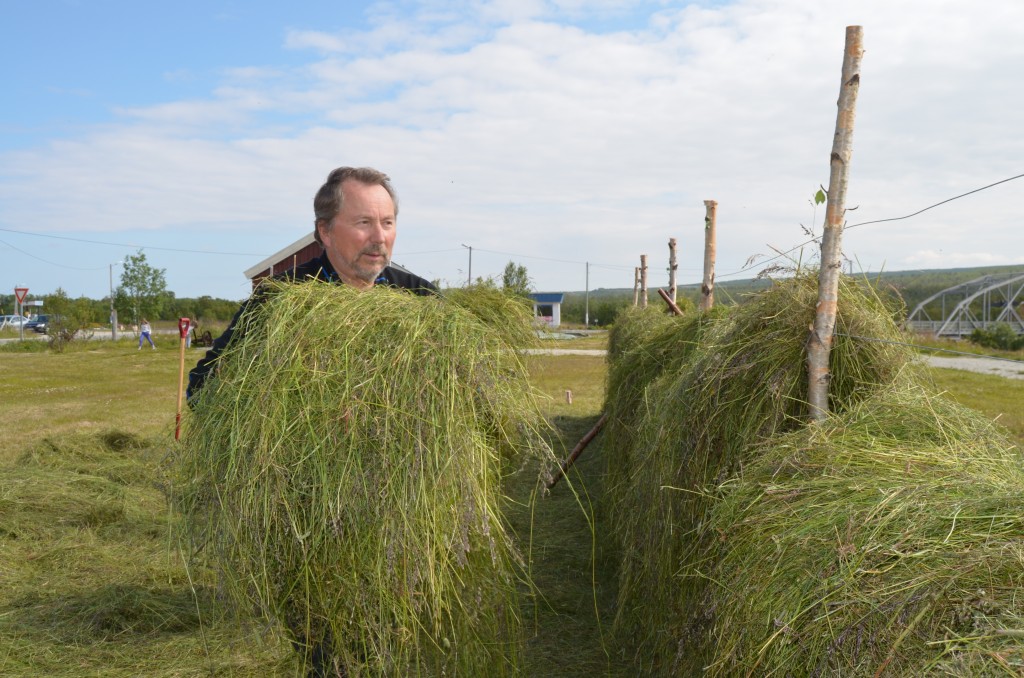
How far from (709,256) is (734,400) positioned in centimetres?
466

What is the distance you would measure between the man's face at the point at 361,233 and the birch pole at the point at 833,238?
6.00 ft

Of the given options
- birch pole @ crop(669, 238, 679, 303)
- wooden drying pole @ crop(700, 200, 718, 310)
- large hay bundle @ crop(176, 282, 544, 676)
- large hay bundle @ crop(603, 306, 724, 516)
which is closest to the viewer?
large hay bundle @ crop(176, 282, 544, 676)

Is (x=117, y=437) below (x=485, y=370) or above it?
Result: below

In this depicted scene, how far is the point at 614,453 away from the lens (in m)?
6.75

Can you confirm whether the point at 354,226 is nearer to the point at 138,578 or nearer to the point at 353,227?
the point at 353,227

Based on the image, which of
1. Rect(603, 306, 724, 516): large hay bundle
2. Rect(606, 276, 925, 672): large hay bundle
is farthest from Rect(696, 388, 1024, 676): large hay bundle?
Rect(603, 306, 724, 516): large hay bundle

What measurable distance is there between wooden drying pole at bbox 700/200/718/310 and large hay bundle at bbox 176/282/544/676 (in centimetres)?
553

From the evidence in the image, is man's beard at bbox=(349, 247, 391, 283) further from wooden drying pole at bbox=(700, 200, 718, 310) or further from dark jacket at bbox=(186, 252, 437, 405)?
wooden drying pole at bbox=(700, 200, 718, 310)

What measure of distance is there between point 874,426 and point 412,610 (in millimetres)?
1862

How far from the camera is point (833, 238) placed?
3311 mm

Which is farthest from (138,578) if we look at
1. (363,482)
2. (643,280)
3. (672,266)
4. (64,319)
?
(64,319)

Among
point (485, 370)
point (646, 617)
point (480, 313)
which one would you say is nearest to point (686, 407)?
point (646, 617)

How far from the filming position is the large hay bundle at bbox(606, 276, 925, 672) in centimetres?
325

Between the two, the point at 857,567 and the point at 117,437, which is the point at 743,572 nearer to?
the point at 857,567
